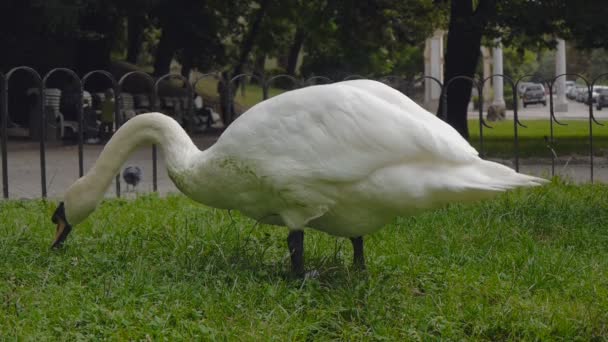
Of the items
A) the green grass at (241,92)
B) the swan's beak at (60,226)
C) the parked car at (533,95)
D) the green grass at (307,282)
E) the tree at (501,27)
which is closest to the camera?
the green grass at (307,282)

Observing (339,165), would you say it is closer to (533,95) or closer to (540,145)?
(540,145)

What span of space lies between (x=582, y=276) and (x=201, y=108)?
2019 cm

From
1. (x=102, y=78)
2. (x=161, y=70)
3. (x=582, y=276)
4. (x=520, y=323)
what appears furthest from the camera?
(x=161, y=70)

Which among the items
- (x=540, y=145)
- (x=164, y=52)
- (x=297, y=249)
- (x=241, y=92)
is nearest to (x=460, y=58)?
(x=540, y=145)

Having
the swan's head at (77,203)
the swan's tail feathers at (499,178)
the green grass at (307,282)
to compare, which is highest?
the swan's tail feathers at (499,178)

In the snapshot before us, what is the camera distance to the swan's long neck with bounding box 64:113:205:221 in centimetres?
559

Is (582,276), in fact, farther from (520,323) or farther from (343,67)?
(343,67)

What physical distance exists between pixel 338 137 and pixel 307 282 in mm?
816

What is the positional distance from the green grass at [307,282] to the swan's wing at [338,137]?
0.65 m

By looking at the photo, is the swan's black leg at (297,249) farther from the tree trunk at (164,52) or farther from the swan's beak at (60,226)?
the tree trunk at (164,52)

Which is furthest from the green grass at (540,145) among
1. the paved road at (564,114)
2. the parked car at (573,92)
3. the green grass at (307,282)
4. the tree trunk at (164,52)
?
the parked car at (573,92)

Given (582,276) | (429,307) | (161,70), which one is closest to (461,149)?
(429,307)

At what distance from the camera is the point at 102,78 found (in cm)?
2400

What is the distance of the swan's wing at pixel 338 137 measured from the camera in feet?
16.0
